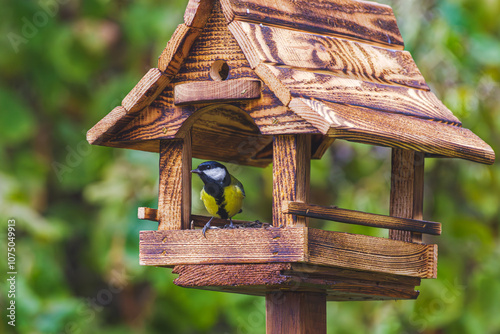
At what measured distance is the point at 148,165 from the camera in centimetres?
539

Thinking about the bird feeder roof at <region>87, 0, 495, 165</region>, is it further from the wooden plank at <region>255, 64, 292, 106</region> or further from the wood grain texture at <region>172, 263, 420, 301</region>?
the wood grain texture at <region>172, 263, 420, 301</region>

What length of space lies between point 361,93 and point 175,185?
33.7 inches

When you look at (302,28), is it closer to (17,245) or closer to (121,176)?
(121,176)

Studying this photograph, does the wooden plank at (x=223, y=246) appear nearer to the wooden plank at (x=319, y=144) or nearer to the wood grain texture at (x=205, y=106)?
the wood grain texture at (x=205, y=106)

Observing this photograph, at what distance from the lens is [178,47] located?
9.78 feet

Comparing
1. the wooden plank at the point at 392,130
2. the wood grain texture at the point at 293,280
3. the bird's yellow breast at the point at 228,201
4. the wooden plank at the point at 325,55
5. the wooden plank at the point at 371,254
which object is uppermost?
the wooden plank at the point at 325,55

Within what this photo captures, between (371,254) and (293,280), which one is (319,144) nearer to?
(371,254)

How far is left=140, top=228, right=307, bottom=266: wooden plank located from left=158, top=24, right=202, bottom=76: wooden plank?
0.66m

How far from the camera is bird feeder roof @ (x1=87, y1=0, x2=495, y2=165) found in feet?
8.82

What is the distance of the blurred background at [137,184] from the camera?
15.9 feet

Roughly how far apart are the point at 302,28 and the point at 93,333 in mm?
3791

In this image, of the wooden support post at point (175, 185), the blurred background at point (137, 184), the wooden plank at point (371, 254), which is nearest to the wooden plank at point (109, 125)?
the wooden support post at point (175, 185)

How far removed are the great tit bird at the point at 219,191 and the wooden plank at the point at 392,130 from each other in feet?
3.15

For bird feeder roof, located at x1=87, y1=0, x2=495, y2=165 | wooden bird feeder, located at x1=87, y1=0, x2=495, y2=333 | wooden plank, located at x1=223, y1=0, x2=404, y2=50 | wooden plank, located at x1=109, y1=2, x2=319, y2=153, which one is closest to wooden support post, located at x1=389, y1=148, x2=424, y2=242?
wooden bird feeder, located at x1=87, y1=0, x2=495, y2=333
